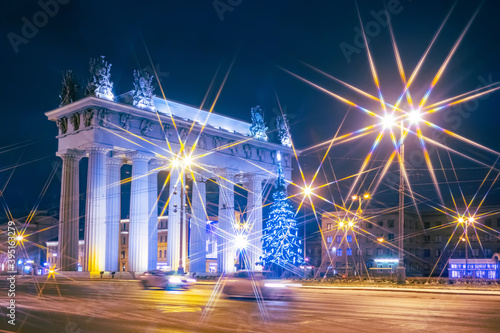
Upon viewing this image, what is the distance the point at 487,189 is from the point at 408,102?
5910 cm

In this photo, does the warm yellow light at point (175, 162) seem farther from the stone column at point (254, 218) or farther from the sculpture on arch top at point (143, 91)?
the stone column at point (254, 218)

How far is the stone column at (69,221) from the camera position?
49.0 m

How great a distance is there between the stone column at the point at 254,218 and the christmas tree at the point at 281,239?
47.5 ft

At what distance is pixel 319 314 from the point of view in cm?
1639

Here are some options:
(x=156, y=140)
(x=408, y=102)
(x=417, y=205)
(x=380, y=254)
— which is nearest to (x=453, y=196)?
(x=417, y=205)

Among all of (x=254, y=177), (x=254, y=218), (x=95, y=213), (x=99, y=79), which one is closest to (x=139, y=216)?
(x=95, y=213)

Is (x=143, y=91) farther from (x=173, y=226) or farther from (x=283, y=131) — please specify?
(x=283, y=131)

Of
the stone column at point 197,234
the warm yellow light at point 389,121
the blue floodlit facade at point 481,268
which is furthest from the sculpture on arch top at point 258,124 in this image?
the warm yellow light at point 389,121

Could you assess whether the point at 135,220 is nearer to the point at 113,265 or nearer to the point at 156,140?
the point at 113,265

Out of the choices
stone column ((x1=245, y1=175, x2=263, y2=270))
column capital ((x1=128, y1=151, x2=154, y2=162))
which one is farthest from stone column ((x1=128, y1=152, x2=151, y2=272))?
stone column ((x1=245, y1=175, x2=263, y2=270))

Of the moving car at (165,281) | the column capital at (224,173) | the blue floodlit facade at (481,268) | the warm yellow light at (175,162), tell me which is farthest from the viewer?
the column capital at (224,173)

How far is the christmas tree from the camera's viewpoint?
49625 millimetres

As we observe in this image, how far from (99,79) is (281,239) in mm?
20813

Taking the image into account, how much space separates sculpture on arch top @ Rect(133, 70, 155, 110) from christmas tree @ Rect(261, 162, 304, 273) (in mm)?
14002
